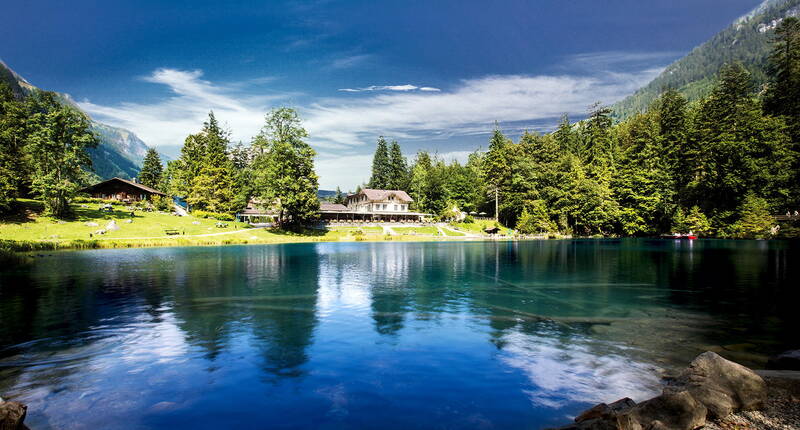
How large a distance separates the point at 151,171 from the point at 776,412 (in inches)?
5251

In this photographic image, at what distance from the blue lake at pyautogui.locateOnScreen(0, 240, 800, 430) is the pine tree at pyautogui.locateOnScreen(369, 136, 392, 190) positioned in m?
97.9

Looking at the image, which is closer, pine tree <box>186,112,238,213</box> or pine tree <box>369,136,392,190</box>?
pine tree <box>186,112,238,213</box>

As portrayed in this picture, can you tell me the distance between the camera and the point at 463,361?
1255cm

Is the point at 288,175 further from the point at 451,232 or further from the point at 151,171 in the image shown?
the point at 151,171

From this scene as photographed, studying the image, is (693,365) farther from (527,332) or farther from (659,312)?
(659,312)

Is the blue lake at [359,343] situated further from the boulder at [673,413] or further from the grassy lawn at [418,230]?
the grassy lawn at [418,230]

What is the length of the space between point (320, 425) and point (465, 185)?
111020 millimetres

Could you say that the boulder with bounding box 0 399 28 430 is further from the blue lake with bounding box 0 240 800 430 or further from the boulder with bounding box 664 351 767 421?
the boulder with bounding box 664 351 767 421

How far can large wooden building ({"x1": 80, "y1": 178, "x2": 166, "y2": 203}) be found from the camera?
82938mm

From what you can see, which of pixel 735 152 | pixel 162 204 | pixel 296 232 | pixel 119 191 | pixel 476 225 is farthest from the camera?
pixel 476 225

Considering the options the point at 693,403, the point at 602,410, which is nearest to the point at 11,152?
the point at 602,410

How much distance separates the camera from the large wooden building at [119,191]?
272 ft

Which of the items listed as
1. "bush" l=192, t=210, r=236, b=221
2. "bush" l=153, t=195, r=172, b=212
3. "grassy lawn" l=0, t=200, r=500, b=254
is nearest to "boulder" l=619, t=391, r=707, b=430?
"grassy lawn" l=0, t=200, r=500, b=254

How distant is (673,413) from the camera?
267 inches
